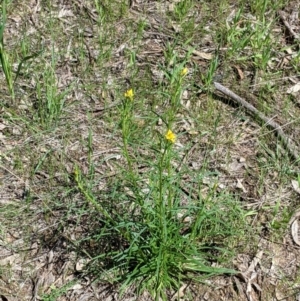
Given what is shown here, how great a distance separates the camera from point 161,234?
2600 mm

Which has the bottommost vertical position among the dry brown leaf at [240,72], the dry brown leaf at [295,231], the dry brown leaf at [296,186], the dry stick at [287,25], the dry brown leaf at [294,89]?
the dry brown leaf at [295,231]

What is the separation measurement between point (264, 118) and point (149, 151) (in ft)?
2.44

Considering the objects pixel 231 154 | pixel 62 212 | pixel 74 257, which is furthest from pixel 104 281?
pixel 231 154

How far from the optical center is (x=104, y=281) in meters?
2.84

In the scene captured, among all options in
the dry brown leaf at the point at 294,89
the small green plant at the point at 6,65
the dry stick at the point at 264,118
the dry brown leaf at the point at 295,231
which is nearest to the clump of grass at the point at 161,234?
the dry brown leaf at the point at 295,231

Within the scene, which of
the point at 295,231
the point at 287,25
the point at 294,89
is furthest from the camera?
the point at 287,25

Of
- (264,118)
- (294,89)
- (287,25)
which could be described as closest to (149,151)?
(264,118)

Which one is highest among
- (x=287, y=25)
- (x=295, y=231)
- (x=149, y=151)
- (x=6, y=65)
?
(x=6, y=65)

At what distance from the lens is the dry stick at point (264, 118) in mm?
3383

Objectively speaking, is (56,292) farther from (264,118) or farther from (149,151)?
(264,118)

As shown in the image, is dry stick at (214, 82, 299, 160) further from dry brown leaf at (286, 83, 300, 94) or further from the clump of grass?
the clump of grass

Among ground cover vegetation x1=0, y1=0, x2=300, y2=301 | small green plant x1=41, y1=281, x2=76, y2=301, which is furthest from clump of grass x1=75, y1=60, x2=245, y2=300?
small green plant x1=41, y1=281, x2=76, y2=301

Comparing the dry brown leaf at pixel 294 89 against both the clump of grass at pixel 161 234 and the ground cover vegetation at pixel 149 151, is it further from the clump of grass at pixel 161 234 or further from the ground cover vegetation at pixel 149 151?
the clump of grass at pixel 161 234

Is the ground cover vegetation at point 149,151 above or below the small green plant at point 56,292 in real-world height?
above
